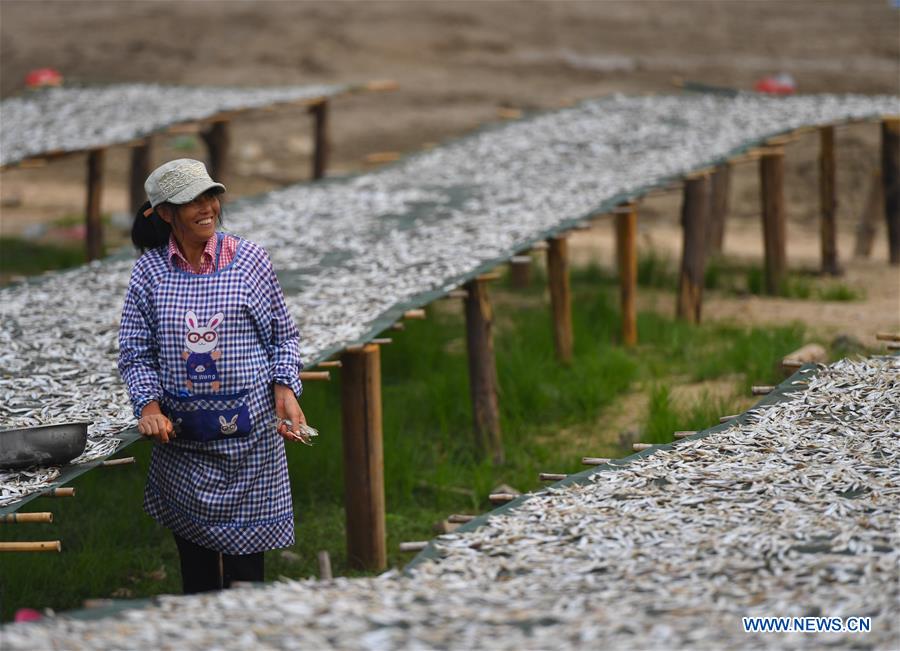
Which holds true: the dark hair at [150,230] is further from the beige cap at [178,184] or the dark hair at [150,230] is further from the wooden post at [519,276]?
the wooden post at [519,276]

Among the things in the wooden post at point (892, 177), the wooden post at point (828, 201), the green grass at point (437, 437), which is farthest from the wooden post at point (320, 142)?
the wooden post at point (892, 177)

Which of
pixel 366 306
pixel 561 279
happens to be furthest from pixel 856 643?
Answer: pixel 561 279

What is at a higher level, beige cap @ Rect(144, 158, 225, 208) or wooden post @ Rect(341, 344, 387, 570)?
beige cap @ Rect(144, 158, 225, 208)

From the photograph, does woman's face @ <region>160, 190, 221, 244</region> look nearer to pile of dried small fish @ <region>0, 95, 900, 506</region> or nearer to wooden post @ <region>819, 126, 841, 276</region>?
pile of dried small fish @ <region>0, 95, 900, 506</region>

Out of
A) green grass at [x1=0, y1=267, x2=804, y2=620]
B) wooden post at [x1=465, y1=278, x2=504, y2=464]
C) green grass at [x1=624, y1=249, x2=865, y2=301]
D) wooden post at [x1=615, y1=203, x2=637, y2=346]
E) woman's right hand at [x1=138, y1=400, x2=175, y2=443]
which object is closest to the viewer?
woman's right hand at [x1=138, y1=400, x2=175, y2=443]

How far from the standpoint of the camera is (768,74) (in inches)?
630

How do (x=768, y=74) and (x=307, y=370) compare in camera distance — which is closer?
(x=307, y=370)

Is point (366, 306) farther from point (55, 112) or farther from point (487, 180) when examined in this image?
point (55, 112)

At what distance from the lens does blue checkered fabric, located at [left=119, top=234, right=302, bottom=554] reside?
3561 millimetres

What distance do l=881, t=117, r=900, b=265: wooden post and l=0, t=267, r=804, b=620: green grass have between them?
2.59 m

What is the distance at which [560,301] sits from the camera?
25.8ft

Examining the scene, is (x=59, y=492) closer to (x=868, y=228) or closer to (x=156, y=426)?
(x=156, y=426)

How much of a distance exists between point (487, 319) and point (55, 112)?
4.76 meters

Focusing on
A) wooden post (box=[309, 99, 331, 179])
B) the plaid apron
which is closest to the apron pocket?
the plaid apron
